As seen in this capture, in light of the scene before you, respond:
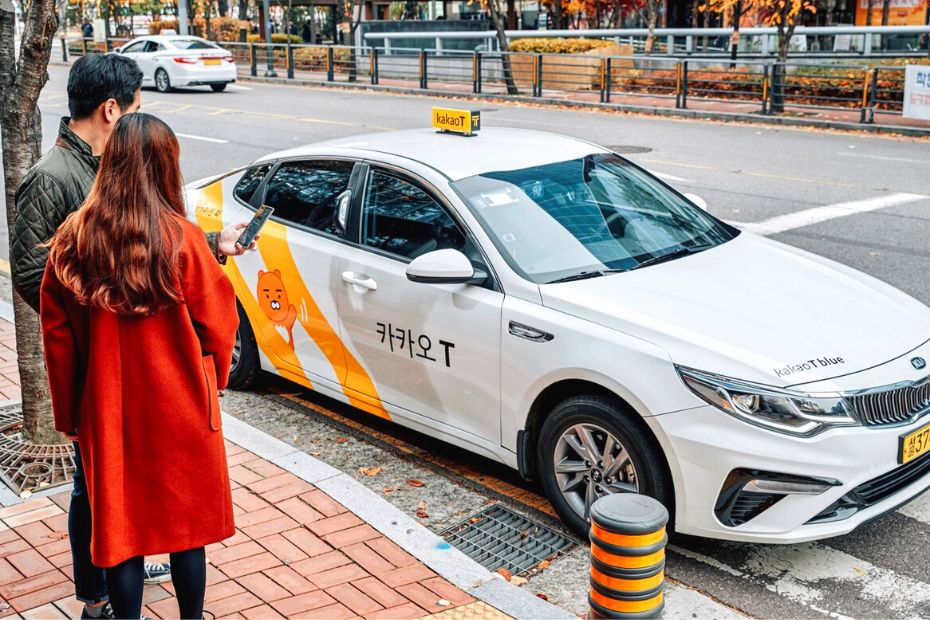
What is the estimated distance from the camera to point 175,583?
3.27 m

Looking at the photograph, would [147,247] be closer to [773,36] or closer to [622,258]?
[622,258]

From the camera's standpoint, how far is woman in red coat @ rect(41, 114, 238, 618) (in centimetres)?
292

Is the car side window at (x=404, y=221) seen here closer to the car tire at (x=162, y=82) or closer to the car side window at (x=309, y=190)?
the car side window at (x=309, y=190)

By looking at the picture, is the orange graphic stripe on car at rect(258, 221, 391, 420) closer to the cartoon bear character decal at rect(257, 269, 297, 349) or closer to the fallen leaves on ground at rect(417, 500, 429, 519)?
the cartoon bear character decal at rect(257, 269, 297, 349)

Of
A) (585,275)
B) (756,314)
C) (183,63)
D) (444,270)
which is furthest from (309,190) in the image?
(183,63)

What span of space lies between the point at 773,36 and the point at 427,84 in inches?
420

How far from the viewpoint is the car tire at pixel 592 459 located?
4.16 metres

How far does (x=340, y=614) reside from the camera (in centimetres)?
383

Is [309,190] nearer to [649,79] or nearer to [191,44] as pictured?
[649,79]

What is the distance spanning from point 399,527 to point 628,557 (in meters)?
1.77

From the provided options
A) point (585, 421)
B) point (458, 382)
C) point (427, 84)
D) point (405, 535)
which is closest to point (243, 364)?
point (458, 382)

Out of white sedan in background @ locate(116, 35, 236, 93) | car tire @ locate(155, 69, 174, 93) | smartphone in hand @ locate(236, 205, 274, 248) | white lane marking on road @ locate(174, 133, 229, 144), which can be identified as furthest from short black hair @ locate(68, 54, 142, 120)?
car tire @ locate(155, 69, 174, 93)

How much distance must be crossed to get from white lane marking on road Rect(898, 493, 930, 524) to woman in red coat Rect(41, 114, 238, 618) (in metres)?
3.14

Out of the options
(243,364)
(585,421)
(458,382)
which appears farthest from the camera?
(243,364)
